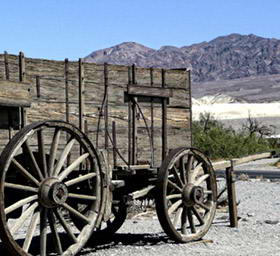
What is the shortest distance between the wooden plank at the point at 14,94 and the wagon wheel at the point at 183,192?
7.13 ft

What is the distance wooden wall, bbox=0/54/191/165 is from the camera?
9.16 metres

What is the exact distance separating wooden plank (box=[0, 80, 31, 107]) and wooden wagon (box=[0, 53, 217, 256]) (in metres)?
0.01

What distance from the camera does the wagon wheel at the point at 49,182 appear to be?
7898 mm

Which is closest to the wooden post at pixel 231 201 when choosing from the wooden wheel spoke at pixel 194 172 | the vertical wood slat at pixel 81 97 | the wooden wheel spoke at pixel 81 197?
the wooden wheel spoke at pixel 194 172

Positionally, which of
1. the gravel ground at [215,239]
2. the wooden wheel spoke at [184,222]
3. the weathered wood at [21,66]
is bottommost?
the gravel ground at [215,239]

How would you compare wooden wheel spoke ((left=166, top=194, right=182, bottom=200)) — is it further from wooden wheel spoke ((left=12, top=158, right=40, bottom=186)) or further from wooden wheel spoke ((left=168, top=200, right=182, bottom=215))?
wooden wheel spoke ((left=12, top=158, right=40, bottom=186))

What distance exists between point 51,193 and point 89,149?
902 millimetres

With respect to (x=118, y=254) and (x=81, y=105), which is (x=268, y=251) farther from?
(x=81, y=105)

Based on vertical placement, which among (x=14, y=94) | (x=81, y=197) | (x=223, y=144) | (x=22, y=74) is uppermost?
(x=22, y=74)

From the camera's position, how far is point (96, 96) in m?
9.98

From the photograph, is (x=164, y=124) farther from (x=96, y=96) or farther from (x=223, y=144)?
(x=223, y=144)

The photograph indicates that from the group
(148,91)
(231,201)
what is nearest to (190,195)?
(148,91)

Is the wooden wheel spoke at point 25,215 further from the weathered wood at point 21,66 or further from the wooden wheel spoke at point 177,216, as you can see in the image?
the wooden wheel spoke at point 177,216

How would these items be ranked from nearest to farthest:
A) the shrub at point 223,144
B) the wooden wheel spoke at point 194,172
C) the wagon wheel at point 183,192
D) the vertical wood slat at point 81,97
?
the vertical wood slat at point 81,97
the wagon wheel at point 183,192
the wooden wheel spoke at point 194,172
the shrub at point 223,144
